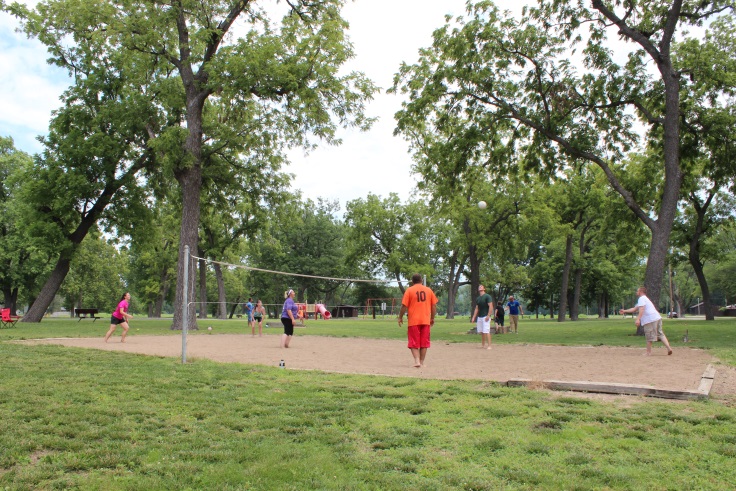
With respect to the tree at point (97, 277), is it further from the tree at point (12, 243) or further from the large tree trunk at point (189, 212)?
the large tree trunk at point (189, 212)

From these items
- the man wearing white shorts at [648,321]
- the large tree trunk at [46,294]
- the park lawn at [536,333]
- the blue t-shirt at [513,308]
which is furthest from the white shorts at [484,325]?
the large tree trunk at [46,294]

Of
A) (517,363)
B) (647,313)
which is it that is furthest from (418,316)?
(647,313)

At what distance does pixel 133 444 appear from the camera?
4.98 m

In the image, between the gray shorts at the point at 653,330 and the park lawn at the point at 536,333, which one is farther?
the park lawn at the point at 536,333

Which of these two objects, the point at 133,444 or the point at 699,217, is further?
the point at 699,217

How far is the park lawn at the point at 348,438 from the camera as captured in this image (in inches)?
162

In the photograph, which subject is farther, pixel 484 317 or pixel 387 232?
pixel 387 232

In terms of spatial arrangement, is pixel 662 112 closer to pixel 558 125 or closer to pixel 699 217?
pixel 558 125

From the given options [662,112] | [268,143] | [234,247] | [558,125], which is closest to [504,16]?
[558,125]

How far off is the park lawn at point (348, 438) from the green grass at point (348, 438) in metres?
0.02

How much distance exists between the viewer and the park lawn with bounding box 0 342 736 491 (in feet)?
13.5

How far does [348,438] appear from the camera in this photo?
5238mm

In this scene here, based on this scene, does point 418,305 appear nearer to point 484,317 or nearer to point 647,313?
point 484,317

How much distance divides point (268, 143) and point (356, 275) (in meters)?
42.9
